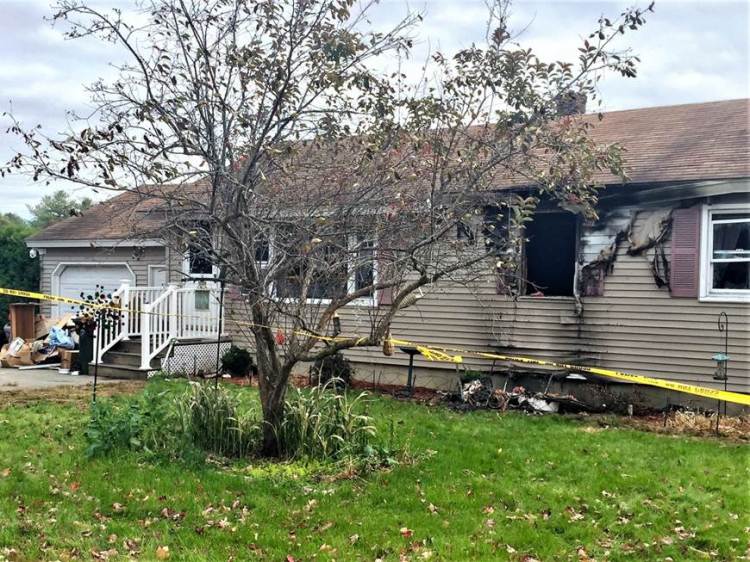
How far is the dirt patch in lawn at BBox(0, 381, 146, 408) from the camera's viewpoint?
962 centimetres

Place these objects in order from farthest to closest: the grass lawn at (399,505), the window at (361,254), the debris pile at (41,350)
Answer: the debris pile at (41,350) < the window at (361,254) < the grass lawn at (399,505)

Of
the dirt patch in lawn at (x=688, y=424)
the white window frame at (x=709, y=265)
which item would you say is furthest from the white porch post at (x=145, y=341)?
the white window frame at (x=709, y=265)

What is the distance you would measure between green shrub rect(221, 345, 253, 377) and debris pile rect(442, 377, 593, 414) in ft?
13.8

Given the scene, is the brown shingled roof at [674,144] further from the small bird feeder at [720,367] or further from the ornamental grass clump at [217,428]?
the small bird feeder at [720,367]

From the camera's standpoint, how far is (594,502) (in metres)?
5.53

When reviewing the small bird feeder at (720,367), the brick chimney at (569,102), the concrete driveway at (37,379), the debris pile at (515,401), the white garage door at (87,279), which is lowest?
the concrete driveway at (37,379)

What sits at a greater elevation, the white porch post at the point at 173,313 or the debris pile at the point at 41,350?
the white porch post at the point at 173,313

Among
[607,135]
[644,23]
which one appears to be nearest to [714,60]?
[607,135]

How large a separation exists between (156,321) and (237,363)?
5.51 ft

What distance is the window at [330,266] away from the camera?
681 cm

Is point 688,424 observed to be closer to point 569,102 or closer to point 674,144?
point 569,102

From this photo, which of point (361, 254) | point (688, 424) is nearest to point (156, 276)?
point (361, 254)

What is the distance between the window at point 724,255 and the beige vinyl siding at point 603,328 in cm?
23

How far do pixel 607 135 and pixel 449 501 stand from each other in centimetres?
908
